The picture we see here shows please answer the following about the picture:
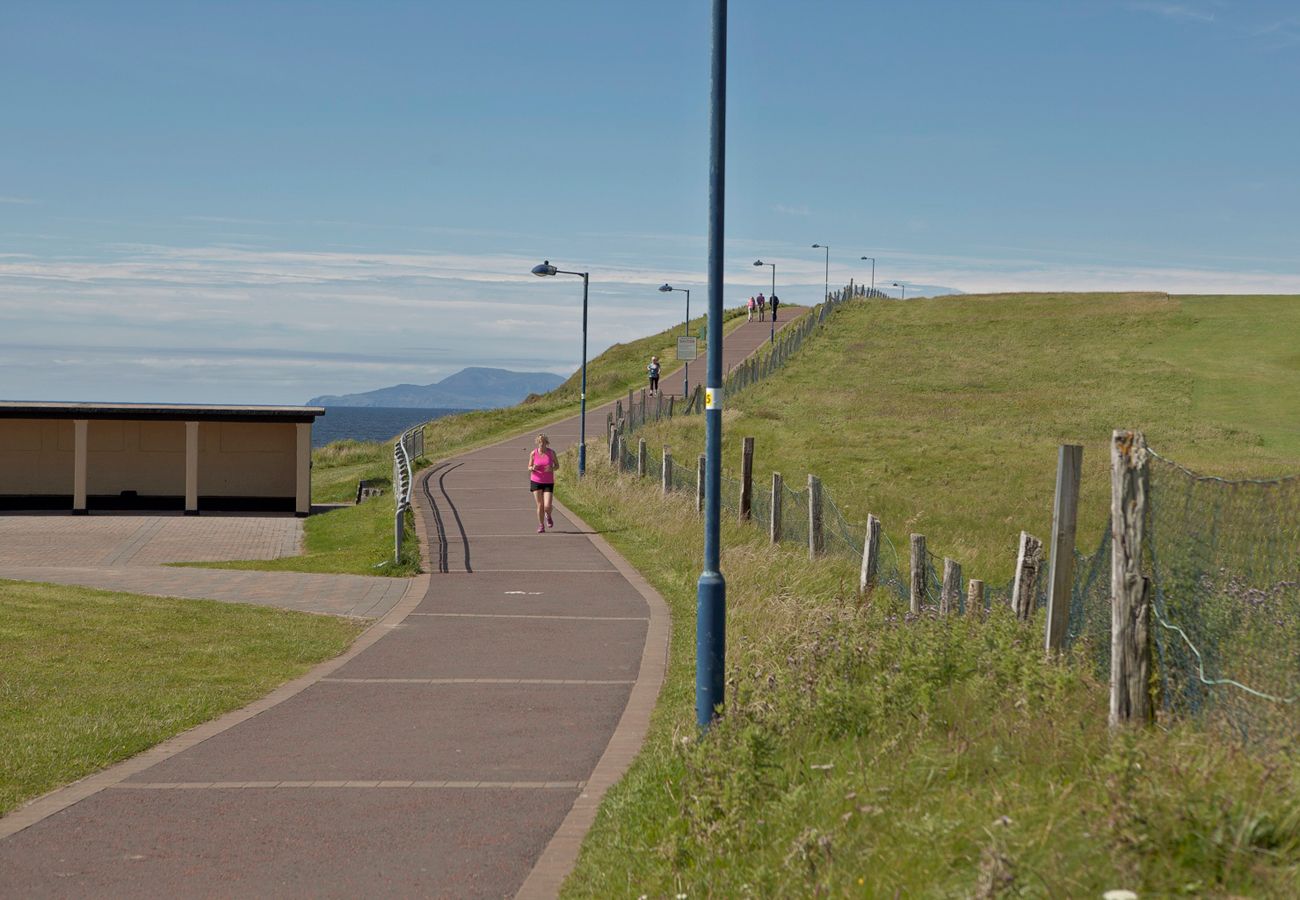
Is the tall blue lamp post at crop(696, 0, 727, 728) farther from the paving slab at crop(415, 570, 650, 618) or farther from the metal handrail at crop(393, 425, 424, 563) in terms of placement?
the metal handrail at crop(393, 425, 424, 563)

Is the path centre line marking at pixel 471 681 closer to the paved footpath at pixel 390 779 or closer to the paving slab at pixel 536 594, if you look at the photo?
the paved footpath at pixel 390 779

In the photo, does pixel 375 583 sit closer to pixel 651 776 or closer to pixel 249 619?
pixel 249 619

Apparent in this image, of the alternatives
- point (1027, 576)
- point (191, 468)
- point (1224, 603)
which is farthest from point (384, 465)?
point (1224, 603)

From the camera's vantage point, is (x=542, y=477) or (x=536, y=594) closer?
(x=536, y=594)

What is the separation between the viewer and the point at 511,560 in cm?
2025

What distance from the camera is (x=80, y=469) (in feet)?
107

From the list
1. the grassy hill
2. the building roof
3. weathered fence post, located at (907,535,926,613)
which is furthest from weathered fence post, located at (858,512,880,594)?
the building roof

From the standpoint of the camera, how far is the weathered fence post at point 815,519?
1802 centimetres

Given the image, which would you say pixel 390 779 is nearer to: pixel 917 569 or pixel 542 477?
pixel 917 569

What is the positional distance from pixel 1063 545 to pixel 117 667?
8.01 m

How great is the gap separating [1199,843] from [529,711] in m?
6.64

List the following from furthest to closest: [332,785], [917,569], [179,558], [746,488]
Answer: [179,558], [746,488], [917,569], [332,785]

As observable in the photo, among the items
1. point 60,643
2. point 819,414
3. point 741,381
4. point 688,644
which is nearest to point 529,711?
point 688,644

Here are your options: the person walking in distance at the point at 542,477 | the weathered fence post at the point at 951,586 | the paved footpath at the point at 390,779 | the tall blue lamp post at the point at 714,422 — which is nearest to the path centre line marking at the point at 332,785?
the paved footpath at the point at 390,779
